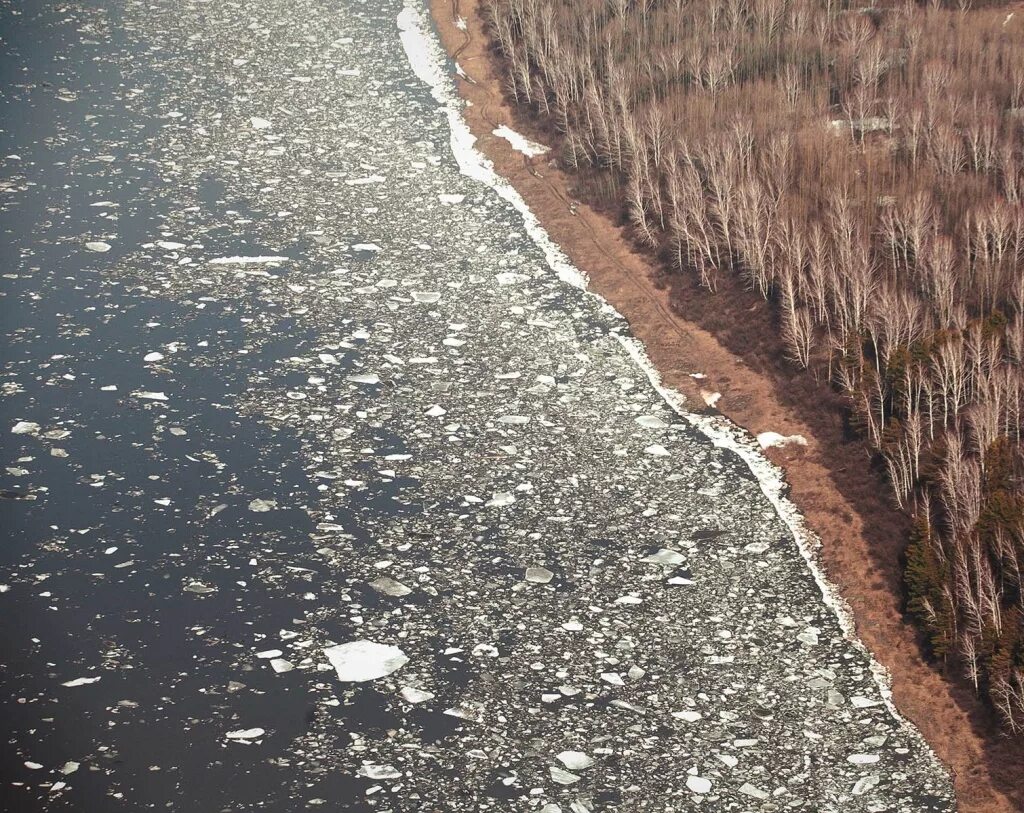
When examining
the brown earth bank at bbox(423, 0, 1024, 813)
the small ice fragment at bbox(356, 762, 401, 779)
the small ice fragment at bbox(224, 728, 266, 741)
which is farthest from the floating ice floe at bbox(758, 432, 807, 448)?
the small ice fragment at bbox(224, 728, 266, 741)

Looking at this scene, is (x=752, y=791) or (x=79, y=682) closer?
(x=752, y=791)

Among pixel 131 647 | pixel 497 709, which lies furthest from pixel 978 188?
pixel 131 647

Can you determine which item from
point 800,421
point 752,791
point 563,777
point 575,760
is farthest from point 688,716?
point 800,421

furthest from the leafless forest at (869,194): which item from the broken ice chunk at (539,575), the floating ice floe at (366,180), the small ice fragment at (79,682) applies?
the small ice fragment at (79,682)

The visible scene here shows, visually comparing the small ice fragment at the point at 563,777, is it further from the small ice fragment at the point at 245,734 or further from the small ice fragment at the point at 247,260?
the small ice fragment at the point at 247,260

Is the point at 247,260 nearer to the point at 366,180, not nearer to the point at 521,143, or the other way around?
the point at 366,180

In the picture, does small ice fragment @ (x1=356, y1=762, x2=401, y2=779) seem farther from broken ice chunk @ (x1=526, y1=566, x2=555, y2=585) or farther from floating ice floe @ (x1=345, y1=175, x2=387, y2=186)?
floating ice floe @ (x1=345, y1=175, x2=387, y2=186)

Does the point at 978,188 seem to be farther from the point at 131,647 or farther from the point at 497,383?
the point at 131,647
